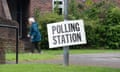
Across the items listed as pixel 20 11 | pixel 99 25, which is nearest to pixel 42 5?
pixel 20 11

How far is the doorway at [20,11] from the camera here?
1302 inches

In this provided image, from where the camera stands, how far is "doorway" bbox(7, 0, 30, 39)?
33.1 metres

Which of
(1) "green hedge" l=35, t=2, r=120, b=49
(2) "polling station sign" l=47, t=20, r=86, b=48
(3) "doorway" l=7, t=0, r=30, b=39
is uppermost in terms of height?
(3) "doorway" l=7, t=0, r=30, b=39

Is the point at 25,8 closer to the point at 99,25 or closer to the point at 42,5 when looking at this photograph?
the point at 42,5

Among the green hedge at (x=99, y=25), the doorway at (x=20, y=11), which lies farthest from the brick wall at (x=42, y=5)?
the doorway at (x=20, y=11)

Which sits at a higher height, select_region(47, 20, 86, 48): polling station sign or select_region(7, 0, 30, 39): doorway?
select_region(7, 0, 30, 39): doorway

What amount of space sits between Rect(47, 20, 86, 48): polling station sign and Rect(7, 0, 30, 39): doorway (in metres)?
21.0

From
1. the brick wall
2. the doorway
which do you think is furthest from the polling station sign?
the doorway

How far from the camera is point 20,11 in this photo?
1321 inches

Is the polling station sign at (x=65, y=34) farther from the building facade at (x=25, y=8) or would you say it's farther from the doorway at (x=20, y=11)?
the doorway at (x=20, y=11)

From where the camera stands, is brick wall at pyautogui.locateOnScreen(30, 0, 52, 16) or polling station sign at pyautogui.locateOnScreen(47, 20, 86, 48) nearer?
polling station sign at pyautogui.locateOnScreen(47, 20, 86, 48)

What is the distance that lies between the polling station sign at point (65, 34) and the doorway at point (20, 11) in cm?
2102

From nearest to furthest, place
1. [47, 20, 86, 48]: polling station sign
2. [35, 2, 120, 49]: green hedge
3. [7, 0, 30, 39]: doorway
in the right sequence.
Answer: [47, 20, 86, 48]: polling station sign
[35, 2, 120, 49]: green hedge
[7, 0, 30, 39]: doorway

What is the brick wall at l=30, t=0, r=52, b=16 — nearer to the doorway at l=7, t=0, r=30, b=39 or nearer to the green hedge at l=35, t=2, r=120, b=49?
the green hedge at l=35, t=2, r=120, b=49
